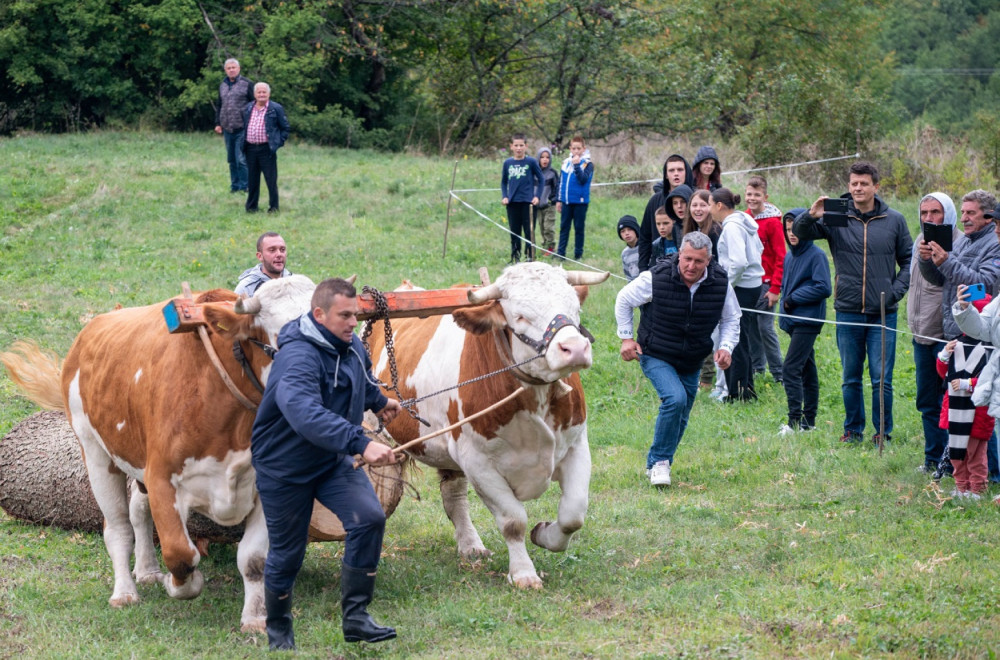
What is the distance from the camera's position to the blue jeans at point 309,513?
5.54 metres

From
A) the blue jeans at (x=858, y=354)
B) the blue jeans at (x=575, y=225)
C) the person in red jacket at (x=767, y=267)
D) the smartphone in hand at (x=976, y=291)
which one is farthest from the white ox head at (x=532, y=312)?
the blue jeans at (x=575, y=225)

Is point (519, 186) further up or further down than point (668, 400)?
further up

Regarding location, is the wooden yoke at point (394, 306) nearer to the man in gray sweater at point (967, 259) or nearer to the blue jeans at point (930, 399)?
the man in gray sweater at point (967, 259)

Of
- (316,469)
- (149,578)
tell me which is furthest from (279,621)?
(149,578)

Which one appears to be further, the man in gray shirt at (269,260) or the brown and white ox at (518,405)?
the man in gray shirt at (269,260)

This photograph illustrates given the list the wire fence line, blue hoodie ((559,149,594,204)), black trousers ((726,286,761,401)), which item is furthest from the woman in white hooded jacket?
the wire fence line

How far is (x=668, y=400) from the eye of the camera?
8.75 meters

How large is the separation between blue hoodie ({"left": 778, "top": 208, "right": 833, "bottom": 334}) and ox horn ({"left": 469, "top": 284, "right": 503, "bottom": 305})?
→ 4477mm

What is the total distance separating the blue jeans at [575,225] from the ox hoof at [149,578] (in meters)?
10.4

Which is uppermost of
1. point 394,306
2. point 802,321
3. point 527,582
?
point 394,306

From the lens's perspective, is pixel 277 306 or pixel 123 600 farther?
pixel 123 600

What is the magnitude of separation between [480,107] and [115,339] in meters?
25.7

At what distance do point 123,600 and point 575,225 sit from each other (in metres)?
11.1

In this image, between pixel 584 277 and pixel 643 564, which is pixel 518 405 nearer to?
pixel 584 277
